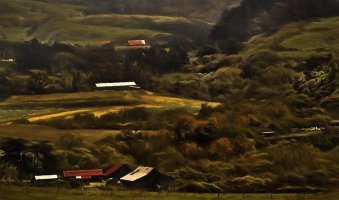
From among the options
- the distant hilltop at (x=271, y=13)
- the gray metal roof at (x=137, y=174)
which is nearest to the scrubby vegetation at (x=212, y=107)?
the distant hilltop at (x=271, y=13)

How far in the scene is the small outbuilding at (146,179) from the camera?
33.5 ft

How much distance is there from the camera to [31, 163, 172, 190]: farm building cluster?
33.2ft

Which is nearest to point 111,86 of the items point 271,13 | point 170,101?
point 170,101

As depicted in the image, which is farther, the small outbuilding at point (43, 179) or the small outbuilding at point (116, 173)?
the small outbuilding at point (116, 173)

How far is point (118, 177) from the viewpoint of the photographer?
10.2m

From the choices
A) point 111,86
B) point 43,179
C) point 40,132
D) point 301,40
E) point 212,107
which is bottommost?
point 43,179

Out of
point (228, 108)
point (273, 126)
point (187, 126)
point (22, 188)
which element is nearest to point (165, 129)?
point (187, 126)

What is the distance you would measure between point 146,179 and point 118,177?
0.44m

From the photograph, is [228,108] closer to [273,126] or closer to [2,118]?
[273,126]

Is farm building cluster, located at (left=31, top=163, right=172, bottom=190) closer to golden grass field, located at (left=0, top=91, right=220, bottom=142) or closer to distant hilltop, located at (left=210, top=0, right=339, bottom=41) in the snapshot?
golden grass field, located at (left=0, top=91, right=220, bottom=142)

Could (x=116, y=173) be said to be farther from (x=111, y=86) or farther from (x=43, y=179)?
(x=111, y=86)

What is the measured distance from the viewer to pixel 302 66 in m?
10.8

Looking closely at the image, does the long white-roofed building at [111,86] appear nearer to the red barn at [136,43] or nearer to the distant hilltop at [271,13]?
the red barn at [136,43]

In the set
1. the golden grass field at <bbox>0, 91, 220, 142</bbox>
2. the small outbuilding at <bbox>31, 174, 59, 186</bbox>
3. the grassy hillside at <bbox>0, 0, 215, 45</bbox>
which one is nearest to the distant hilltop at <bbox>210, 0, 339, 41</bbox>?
the grassy hillside at <bbox>0, 0, 215, 45</bbox>
